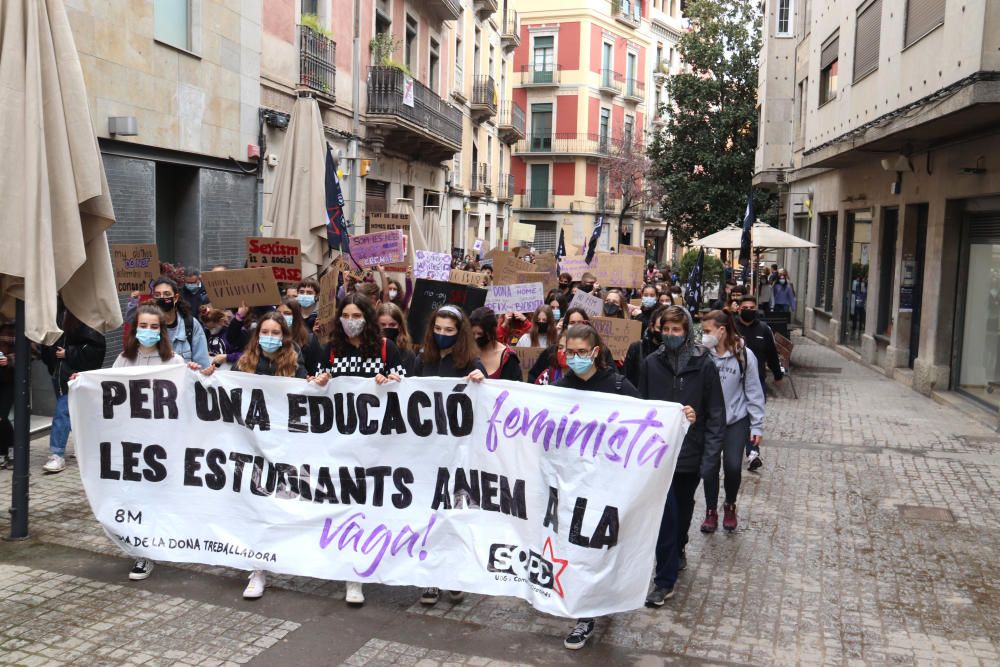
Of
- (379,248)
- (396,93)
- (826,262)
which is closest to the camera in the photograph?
(379,248)

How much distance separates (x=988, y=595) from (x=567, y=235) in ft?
159

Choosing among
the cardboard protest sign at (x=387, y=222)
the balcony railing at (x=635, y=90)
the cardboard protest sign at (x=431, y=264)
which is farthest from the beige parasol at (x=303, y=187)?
the balcony railing at (x=635, y=90)

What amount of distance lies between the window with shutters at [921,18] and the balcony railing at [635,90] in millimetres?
41901

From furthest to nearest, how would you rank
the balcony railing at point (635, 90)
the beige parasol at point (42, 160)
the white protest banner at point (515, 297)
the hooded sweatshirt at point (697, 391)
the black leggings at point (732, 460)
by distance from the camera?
1. the balcony railing at point (635, 90)
2. the white protest banner at point (515, 297)
3. the black leggings at point (732, 460)
4. the hooded sweatshirt at point (697, 391)
5. the beige parasol at point (42, 160)

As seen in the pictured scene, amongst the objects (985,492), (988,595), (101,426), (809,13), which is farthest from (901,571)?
(809,13)

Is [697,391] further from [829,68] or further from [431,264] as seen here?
[829,68]

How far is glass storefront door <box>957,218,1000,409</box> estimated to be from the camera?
506 inches

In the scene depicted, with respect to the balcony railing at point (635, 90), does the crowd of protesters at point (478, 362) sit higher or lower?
lower

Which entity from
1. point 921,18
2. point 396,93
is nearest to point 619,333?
point 921,18

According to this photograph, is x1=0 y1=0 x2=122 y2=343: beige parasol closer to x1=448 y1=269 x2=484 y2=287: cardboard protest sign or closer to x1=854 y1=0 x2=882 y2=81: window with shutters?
x1=448 y1=269 x2=484 y2=287: cardboard protest sign

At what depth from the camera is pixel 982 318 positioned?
43.8 ft

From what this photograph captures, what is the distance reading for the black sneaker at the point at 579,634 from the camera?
504 centimetres

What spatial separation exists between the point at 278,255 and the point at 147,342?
460 centimetres

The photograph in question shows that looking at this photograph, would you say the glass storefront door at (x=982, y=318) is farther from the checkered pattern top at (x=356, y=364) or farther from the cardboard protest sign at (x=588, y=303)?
the checkered pattern top at (x=356, y=364)
